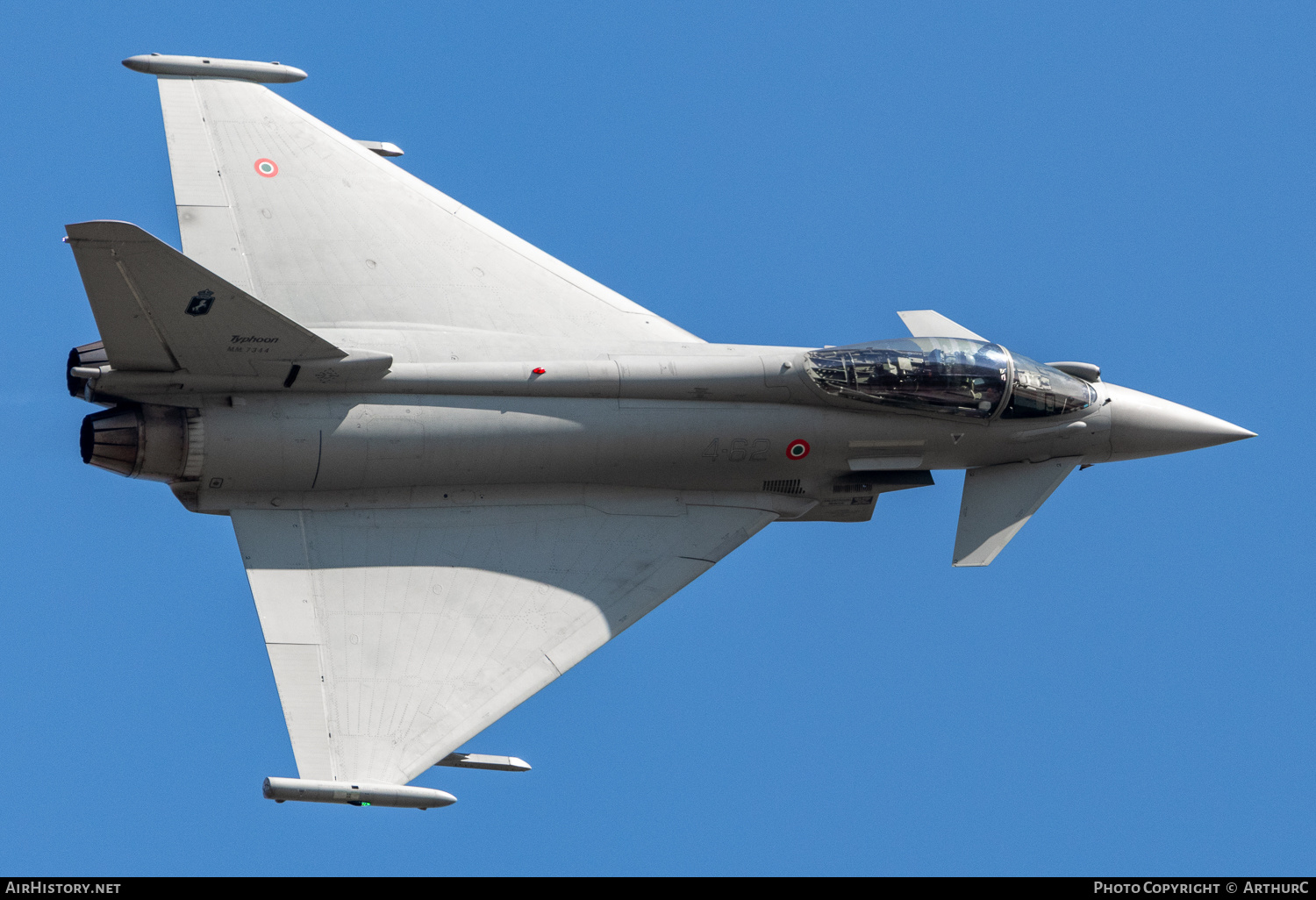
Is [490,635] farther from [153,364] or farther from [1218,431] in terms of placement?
[1218,431]

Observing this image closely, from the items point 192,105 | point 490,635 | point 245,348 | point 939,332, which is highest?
point 192,105

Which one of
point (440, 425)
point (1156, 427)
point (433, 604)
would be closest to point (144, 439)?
point (440, 425)

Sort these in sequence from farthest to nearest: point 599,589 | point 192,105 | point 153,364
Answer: point 192,105, point 599,589, point 153,364

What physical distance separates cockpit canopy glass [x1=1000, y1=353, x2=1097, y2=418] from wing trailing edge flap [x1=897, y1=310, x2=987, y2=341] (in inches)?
35.7

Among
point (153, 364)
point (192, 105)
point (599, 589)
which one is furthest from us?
point (192, 105)

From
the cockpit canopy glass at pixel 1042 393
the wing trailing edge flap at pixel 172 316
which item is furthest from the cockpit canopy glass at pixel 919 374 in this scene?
the wing trailing edge flap at pixel 172 316

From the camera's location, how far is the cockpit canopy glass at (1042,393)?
2084 cm

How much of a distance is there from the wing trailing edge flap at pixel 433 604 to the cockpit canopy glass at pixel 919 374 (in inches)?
87.0

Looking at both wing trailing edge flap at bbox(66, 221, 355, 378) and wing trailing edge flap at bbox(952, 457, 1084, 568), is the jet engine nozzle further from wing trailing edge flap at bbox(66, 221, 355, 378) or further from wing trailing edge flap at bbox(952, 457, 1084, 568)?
wing trailing edge flap at bbox(952, 457, 1084, 568)

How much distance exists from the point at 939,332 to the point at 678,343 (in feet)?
11.1

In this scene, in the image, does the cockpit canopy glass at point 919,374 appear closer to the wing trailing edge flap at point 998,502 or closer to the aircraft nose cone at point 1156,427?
the wing trailing edge flap at point 998,502

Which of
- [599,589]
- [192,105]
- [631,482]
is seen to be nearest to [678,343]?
[631,482]

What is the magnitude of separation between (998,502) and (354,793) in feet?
27.2

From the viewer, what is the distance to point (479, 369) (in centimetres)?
1945
